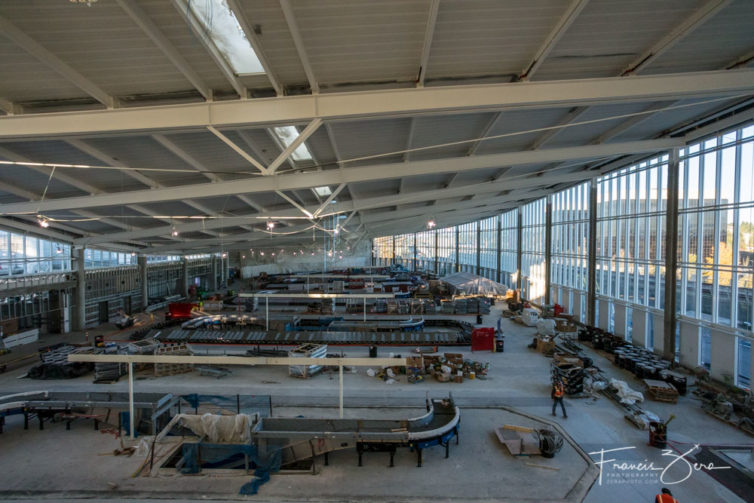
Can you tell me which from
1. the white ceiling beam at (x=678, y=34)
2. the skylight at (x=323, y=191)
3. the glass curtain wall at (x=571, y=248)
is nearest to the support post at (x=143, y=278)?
the skylight at (x=323, y=191)

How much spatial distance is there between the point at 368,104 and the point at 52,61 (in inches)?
167

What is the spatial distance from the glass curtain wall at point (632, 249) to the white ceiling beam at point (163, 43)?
15261 millimetres

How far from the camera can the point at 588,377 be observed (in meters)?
10.9

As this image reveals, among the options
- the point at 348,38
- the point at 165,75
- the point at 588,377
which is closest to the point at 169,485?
the point at 165,75

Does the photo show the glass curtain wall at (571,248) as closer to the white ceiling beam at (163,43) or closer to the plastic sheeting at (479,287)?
the plastic sheeting at (479,287)

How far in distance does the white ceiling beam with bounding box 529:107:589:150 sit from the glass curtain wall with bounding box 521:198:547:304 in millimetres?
13029

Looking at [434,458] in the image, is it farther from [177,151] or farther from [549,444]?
[177,151]

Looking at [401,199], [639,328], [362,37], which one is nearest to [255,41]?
[362,37]

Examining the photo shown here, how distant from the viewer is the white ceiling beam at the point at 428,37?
4336 millimetres

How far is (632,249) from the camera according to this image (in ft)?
49.8

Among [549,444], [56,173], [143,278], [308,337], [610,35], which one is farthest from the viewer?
[143,278]

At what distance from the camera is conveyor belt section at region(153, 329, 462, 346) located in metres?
14.3

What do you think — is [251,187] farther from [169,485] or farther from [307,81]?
[169,485]

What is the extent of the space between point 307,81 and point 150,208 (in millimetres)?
11512
